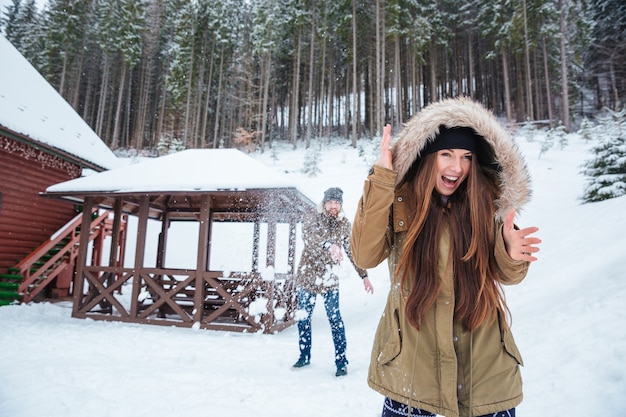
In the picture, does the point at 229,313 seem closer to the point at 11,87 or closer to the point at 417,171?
the point at 417,171

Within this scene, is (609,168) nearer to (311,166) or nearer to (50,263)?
(311,166)

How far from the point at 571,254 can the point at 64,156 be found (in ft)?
44.1

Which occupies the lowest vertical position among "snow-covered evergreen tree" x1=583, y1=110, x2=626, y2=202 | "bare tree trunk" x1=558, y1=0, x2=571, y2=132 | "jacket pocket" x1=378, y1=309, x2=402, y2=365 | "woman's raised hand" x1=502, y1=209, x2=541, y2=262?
"jacket pocket" x1=378, y1=309, x2=402, y2=365

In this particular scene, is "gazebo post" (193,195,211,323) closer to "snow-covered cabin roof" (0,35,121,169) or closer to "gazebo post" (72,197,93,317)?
"gazebo post" (72,197,93,317)

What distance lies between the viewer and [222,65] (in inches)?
1209

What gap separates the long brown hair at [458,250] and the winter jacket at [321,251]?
2.68m

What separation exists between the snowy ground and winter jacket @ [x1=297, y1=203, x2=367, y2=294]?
113 cm

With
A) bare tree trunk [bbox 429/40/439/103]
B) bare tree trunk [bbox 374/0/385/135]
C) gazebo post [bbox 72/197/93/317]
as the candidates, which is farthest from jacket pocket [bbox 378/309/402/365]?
bare tree trunk [bbox 429/40/439/103]

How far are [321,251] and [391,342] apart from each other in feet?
9.73

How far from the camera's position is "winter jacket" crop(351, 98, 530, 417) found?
144cm

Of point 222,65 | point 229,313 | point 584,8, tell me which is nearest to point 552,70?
point 584,8

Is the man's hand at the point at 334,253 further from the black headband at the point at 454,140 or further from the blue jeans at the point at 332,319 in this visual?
the black headband at the point at 454,140

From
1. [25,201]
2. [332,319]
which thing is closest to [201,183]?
[332,319]

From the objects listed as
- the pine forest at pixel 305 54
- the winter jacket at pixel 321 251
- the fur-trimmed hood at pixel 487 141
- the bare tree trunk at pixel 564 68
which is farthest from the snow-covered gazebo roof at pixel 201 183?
the bare tree trunk at pixel 564 68
